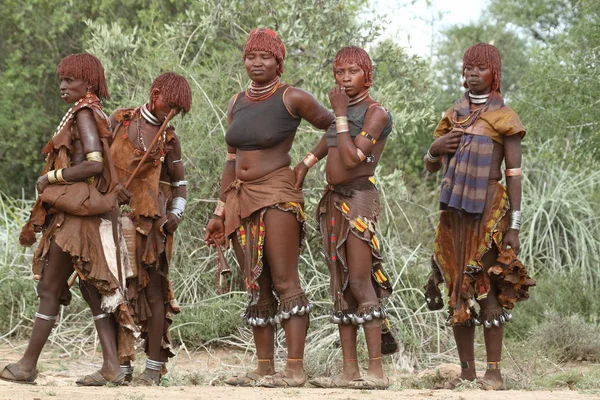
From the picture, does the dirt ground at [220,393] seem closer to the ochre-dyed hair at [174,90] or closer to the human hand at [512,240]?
the human hand at [512,240]

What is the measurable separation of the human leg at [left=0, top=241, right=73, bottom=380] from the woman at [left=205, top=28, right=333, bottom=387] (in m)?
1.01

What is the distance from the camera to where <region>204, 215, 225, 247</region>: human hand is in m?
6.56

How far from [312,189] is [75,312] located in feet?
7.80

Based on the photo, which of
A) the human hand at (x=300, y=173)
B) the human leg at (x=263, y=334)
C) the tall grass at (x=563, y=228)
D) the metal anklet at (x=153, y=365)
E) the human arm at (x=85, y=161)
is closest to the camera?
the human arm at (x=85, y=161)

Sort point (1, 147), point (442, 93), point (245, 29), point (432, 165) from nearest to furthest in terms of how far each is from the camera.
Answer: point (432, 165) < point (245, 29) < point (1, 147) < point (442, 93)

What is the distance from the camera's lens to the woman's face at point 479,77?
6457 mm

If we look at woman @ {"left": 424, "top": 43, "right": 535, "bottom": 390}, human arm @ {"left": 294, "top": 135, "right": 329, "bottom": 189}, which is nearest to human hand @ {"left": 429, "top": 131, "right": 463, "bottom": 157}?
woman @ {"left": 424, "top": 43, "right": 535, "bottom": 390}

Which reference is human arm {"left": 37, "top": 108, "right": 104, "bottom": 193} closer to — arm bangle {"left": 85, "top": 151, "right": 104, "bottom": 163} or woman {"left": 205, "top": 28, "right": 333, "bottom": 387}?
arm bangle {"left": 85, "top": 151, "right": 104, "bottom": 163}

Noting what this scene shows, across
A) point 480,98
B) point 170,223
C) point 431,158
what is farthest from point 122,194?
point 480,98

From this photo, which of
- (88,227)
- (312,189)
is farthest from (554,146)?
(88,227)

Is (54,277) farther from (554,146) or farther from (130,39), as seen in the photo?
(554,146)

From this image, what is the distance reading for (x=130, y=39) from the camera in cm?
1119

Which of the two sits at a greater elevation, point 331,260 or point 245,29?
point 245,29

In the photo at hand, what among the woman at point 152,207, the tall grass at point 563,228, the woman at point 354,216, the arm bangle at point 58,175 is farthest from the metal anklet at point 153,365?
the tall grass at point 563,228
